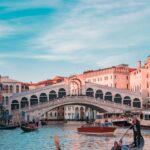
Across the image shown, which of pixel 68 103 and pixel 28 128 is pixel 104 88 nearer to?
pixel 68 103

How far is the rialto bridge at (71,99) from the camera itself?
135ft

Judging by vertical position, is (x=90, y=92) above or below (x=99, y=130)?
above

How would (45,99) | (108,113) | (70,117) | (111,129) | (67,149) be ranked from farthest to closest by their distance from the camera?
1. (70,117)
2. (45,99)
3. (108,113)
4. (111,129)
5. (67,149)

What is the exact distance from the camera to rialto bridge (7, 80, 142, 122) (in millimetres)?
41094

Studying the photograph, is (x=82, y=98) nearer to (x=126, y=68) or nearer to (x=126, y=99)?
(x=126, y=99)

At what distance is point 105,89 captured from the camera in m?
45.3

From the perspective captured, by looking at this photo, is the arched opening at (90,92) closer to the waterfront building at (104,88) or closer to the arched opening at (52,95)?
the waterfront building at (104,88)

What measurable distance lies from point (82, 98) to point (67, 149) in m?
21.4

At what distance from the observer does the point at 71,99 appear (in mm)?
41031

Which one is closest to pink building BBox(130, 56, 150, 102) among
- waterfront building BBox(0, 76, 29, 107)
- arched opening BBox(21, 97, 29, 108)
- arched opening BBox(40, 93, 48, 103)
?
arched opening BBox(40, 93, 48, 103)

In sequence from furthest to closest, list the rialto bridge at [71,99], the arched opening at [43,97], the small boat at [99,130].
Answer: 1. the arched opening at [43,97]
2. the rialto bridge at [71,99]
3. the small boat at [99,130]

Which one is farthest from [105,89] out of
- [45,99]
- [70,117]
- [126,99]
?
[70,117]

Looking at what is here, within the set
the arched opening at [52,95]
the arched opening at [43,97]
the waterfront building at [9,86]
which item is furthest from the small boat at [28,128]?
the waterfront building at [9,86]

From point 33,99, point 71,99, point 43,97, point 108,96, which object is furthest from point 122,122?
point 33,99
